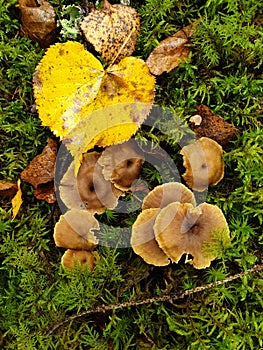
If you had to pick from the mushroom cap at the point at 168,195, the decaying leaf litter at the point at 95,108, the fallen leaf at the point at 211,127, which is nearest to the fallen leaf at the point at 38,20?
the decaying leaf litter at the point at 95,108

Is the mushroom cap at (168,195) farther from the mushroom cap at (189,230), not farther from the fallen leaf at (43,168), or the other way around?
the fallen leaf at (43,168)

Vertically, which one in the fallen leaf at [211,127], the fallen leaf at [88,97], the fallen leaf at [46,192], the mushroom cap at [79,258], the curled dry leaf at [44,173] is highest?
the fallen leaf at [88,97]

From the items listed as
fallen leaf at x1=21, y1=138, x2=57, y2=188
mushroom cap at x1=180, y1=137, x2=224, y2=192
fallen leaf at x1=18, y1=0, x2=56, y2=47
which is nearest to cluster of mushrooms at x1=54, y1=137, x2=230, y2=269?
mushroom cap at x1=180, y1=137, x2=224, y2=192

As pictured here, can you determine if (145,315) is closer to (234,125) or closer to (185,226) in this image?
(185,226)

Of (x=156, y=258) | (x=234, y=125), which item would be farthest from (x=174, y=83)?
(x=156, y=258)

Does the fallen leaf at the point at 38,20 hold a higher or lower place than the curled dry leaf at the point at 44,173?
higher
